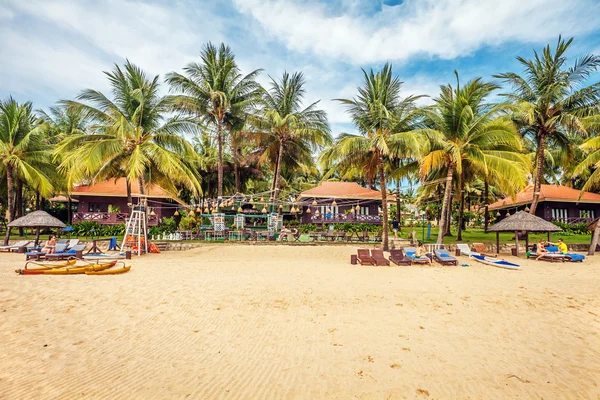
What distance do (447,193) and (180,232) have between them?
15.8 meters

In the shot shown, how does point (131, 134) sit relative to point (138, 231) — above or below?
above

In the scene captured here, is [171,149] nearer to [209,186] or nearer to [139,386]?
[209,186]

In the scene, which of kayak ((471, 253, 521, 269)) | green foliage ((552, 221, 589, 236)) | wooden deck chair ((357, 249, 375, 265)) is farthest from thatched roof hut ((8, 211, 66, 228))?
green foliage ((552, 221, 589, 236))

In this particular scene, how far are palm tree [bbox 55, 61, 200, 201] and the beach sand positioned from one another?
885 centimetres

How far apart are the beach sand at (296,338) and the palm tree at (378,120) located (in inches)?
329

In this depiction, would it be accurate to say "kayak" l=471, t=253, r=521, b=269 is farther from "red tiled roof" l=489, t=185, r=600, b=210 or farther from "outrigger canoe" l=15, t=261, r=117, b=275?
"red tiled roof" l=489, t=185, r=600, b=210

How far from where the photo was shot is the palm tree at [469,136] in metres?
15.6

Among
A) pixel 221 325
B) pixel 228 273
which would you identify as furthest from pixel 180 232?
pixel 221 325

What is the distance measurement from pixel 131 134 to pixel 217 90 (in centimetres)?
678

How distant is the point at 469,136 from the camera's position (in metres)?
16.3

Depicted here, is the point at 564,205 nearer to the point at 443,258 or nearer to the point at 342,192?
the point at 342,192

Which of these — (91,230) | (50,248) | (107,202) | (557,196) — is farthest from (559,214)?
(107,202)

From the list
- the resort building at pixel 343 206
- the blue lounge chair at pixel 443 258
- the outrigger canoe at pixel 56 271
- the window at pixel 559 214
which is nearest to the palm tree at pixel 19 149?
the outrigger canoe at pixel 56 271

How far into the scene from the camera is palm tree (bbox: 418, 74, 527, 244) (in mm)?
15594
